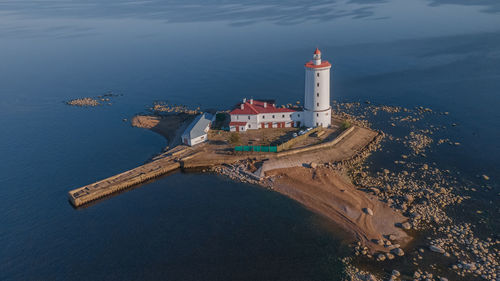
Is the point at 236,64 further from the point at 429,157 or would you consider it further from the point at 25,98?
the point at 429,157

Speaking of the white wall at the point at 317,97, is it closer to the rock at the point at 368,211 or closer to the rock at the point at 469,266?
the rock at the point at 368,211

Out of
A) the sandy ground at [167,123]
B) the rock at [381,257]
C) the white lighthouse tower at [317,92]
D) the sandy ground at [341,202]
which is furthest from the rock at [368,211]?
the sandy ground at [167,123]

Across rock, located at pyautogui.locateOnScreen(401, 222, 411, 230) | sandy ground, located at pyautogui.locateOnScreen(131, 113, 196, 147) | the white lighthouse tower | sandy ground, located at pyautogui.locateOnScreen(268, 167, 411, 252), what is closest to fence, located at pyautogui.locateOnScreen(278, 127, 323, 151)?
the white lighthouse tower

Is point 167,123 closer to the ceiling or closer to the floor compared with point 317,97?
closer to the floor

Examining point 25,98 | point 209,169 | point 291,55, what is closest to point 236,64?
point 291,55

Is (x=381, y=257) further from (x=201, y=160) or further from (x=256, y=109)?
(x=256, y=109)

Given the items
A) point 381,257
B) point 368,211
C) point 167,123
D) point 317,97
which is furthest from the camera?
point 167,123

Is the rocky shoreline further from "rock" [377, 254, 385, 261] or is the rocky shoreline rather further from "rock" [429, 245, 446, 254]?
"rock" [429, 245, 446, 254]

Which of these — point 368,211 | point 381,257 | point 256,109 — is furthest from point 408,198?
point 256,109

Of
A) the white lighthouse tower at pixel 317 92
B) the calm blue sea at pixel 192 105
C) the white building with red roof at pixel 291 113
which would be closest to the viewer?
the calm blue sea at pixel 192 105
